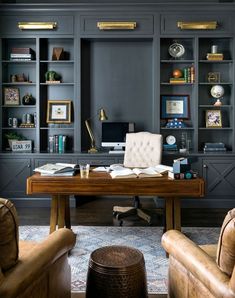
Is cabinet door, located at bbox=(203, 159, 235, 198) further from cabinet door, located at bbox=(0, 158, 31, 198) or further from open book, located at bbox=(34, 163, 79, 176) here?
cabinet door, located at bbox=(0, 158, 31, 198)

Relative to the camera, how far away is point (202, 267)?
1.46m

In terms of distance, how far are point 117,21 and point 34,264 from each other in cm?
407

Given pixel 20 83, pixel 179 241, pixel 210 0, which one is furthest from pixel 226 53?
pixel 179 241

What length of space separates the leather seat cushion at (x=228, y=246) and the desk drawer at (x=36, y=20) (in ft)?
13.5

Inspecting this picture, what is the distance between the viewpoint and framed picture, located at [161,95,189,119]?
5.13m

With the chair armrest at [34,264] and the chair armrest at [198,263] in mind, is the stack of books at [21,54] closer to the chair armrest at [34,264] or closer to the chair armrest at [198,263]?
the chair armrest at [34,264]

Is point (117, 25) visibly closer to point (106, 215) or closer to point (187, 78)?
point (187, 78)

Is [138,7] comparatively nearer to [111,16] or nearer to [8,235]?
[111,16]

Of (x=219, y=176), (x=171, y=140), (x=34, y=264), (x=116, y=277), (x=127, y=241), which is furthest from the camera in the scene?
(x=171, y=140)

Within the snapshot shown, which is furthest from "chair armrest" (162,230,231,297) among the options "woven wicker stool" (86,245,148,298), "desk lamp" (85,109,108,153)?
"desk lamp" (85,109,108,153)

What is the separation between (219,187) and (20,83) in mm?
3125

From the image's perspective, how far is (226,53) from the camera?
508 cm

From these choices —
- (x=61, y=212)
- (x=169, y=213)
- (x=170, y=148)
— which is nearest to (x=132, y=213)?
(x=169, y=213)

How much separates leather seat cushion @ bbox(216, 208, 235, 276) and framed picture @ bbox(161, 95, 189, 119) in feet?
12.6
